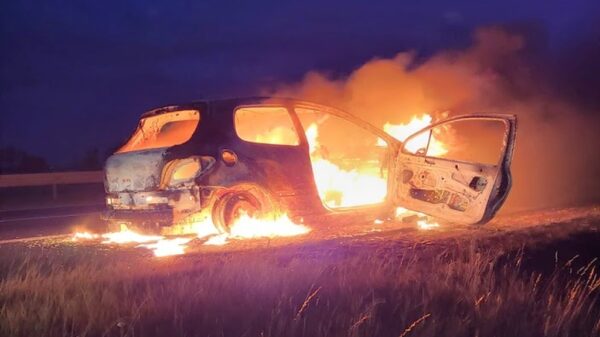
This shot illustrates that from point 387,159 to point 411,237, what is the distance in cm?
154

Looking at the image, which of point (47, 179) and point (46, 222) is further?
point (47, 179)

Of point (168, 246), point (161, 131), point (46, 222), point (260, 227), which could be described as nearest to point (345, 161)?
point (260, 227)

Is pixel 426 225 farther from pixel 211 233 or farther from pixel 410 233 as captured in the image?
pixel 211 233

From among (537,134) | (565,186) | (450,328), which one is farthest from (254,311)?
(537,134)

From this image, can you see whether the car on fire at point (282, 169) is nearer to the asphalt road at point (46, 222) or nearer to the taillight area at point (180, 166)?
the taillight area at point (180, 166)

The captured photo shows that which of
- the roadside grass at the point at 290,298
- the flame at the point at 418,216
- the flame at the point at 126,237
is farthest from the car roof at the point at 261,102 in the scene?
the roadside grass at the point at 290,298

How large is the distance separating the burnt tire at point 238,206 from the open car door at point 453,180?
1.84m

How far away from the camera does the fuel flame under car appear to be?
737cm

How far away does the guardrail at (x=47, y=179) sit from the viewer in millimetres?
16984

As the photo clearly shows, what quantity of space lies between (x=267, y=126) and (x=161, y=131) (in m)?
1.37

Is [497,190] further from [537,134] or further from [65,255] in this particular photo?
[537,134]

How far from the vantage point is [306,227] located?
7945 millimetres

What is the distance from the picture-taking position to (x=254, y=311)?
14.1ft

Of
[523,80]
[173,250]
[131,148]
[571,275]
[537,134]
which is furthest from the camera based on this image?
[523,80]
